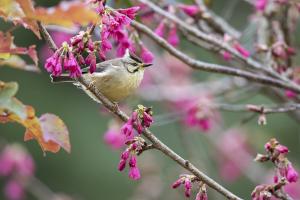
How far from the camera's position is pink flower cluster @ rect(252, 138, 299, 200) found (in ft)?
7.79

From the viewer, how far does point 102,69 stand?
348 centimetres

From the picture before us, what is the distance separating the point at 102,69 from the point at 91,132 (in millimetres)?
7632

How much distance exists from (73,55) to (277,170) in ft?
2.80

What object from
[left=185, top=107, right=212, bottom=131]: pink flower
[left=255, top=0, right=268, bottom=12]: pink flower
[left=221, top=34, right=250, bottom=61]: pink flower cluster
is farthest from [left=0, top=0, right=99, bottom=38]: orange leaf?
[left=185, top=107, right=212, bottom=131]: pink flower

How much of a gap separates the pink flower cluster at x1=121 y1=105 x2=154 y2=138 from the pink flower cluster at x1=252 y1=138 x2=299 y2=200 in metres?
0.45

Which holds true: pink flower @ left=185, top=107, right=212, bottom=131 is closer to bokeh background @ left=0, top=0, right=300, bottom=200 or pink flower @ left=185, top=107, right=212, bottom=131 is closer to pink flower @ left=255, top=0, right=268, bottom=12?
pink flower @ left=255, top=0, right=268, bottom=12

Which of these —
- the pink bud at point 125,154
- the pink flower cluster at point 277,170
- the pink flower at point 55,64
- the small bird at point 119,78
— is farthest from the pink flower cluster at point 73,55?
the small bird at point 119,78

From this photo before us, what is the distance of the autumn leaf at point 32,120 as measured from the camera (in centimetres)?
200

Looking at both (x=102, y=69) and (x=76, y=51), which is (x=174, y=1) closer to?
(x=102, y=69)

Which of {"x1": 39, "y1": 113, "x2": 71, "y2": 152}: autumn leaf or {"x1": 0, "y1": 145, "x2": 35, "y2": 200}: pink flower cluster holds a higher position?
{"x1": 39, "y1": 113, "x2": 71, "y2": 152}: autumn leaf

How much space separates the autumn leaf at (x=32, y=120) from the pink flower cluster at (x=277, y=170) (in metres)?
0.70

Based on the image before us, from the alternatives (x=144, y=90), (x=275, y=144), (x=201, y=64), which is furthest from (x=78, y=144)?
(x=275, y=144)

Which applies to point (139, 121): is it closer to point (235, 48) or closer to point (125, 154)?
point (125, 154)

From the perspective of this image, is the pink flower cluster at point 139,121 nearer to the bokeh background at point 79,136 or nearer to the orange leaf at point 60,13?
the orange leaf at point 60,13
